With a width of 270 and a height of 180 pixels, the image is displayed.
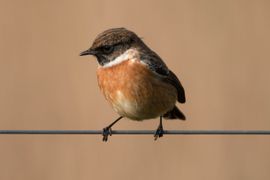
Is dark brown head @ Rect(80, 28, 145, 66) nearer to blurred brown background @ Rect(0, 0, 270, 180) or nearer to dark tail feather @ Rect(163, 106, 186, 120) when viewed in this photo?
dark tail feather @ Rect(163, 106, 186, 120)

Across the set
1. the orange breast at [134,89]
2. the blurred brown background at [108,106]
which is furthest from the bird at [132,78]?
the blurred brown background at [108,106]

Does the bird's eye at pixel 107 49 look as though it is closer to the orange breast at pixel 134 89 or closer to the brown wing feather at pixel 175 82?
the orange breast at pixel 134 89

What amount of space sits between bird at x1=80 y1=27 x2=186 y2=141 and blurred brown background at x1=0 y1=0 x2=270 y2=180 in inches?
52.5

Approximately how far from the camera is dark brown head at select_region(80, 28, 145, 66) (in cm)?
683

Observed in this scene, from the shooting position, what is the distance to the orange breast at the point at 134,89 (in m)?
6.55

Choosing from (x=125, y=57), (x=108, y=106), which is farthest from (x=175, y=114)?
(x=108, y=106)

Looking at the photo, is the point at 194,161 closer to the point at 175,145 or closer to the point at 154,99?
the point at 175,145

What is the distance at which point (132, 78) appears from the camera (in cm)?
656

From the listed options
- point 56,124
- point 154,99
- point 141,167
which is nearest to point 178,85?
point 154,99

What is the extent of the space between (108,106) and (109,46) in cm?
193

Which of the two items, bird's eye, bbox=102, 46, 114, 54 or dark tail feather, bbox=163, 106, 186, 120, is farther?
dark tail feather, bbox=163, 106, 186, 120

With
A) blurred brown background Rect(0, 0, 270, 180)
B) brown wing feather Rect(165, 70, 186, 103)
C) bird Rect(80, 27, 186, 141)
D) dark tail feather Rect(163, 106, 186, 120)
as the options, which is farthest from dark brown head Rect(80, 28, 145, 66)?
blurred brown background Rect(0, 0, 270, 180)

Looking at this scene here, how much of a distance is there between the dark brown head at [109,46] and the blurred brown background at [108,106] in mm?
1611

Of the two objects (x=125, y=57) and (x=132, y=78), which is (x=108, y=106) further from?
(x=132, y=78)
